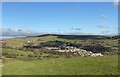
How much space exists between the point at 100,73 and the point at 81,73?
167 centimetres

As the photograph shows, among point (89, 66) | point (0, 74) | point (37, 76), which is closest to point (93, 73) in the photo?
point (89, 66)

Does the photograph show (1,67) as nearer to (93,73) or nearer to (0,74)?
(0,74)

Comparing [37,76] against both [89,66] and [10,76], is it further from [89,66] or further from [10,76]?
[89,66]

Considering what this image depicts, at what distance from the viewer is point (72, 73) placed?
24453mm

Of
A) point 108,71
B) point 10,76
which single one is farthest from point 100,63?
point 10,76

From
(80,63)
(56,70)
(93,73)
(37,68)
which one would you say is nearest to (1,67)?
(37,68)

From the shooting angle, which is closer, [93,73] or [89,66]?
[93,73]

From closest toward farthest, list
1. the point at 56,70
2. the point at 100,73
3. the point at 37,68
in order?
the point at 100,73
the point at 56,70
the point at 37,68

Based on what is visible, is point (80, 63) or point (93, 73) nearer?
point (93, 73)

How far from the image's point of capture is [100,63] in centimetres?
2892

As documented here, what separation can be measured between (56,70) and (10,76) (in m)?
4.53

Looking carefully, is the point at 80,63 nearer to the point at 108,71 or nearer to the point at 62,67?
the point at 62,67

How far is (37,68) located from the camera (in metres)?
28.2

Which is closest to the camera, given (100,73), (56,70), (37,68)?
(100,73)
